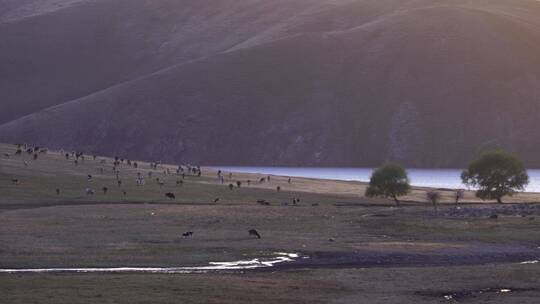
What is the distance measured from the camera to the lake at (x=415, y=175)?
452 feet

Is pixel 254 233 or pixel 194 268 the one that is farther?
pixel 254 233

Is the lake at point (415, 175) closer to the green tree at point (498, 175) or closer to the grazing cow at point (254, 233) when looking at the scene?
the green tree at point (498, 175)

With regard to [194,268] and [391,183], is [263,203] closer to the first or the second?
[391,183]

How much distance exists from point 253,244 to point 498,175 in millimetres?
46636

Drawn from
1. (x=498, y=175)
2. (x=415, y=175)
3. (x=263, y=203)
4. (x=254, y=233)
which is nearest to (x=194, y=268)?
(x=254, y=233)

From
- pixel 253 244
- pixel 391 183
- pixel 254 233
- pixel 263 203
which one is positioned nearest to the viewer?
pixel 253 244

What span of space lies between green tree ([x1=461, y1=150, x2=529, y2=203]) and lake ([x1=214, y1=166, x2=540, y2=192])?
31401 millimetres

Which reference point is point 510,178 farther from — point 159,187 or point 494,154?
point 159,187

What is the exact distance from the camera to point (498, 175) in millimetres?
90188

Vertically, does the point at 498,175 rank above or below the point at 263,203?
above

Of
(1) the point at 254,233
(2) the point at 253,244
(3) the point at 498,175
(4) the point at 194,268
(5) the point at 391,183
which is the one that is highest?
(3) the point at 498,175

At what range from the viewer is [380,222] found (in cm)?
6253

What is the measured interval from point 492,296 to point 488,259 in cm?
1200

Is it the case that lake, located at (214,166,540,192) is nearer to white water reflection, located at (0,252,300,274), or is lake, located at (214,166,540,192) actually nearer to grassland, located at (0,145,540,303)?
grassland, located at (0,145,540,303)
